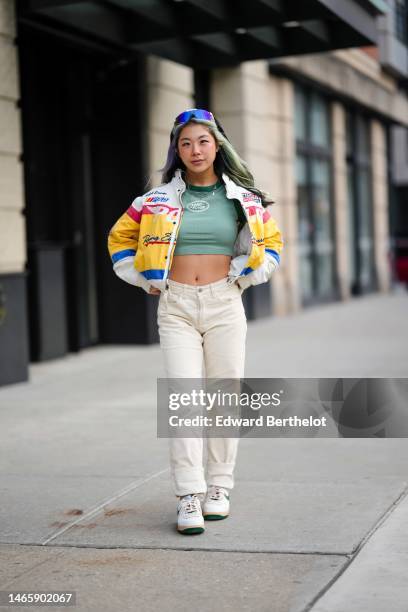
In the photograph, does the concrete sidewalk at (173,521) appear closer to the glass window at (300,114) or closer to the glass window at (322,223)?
the glass window at (300,114)

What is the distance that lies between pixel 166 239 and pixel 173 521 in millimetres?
1354

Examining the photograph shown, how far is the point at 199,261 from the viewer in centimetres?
493

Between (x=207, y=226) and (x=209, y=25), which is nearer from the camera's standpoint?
(x=207, y=226)

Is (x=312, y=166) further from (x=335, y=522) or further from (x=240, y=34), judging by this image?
(x=335, y=522)

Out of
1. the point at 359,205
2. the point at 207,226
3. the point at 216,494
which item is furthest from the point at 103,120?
the point at 359,205

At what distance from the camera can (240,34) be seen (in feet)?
42.5

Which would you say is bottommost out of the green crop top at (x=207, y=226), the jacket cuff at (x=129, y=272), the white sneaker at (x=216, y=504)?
the white sneaker at (x=216, y=504)

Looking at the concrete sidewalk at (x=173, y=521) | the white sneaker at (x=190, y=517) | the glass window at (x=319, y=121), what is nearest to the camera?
the concrete sidewalk at (x=173, y=521)

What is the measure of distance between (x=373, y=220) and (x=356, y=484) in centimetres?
1892

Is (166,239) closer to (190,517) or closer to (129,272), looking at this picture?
(129,272)

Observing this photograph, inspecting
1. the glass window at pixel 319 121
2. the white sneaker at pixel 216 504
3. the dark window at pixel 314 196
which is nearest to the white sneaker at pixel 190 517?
the white sneaker at pixel 216 504

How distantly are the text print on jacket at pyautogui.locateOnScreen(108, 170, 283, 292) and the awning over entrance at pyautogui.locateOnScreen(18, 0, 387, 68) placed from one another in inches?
213

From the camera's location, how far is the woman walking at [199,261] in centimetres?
488

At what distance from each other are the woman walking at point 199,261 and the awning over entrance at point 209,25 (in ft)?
17.7
